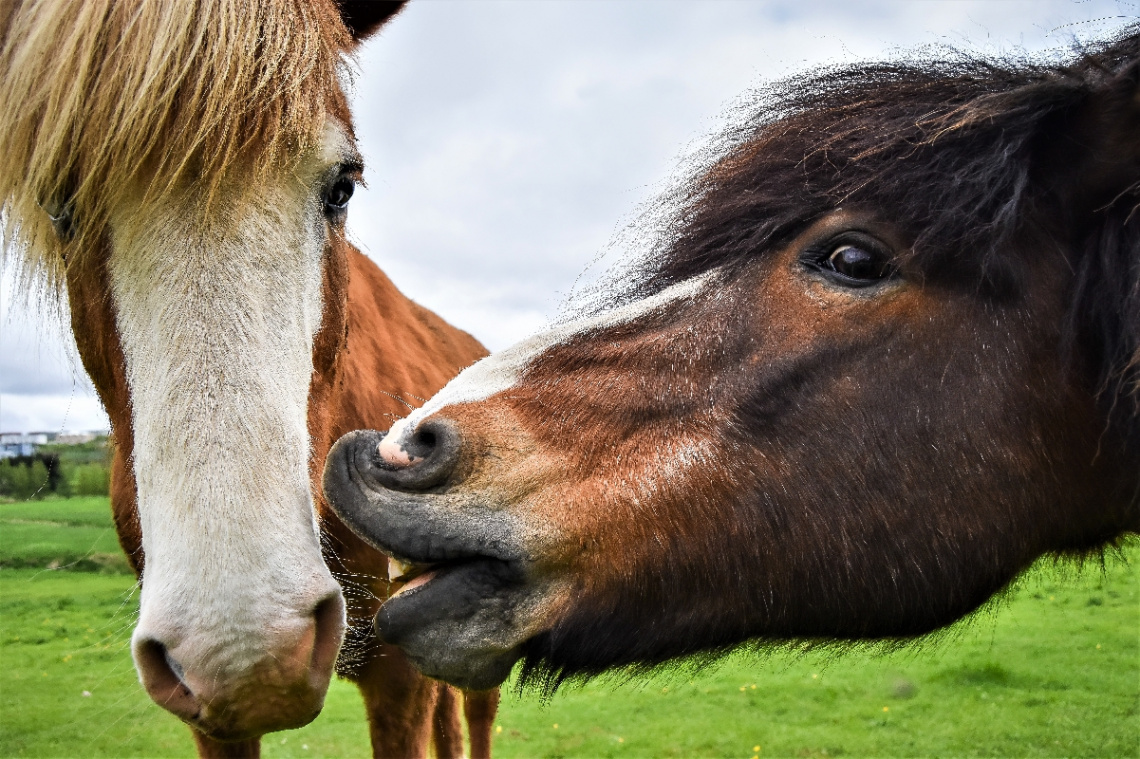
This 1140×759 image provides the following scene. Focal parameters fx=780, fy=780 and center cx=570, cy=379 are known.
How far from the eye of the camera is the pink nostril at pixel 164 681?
1642 millimetres

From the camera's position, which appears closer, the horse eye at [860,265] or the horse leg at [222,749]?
the horse eye at [860,265]

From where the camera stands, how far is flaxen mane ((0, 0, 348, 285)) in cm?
188

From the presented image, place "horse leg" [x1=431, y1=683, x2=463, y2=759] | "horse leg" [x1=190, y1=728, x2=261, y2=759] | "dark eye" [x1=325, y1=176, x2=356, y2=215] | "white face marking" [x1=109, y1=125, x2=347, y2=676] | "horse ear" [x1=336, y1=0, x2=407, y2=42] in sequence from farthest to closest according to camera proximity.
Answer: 1. "horse leg" [x1=431, y1=683, x2=463, y2=759]
2. "horse leg" [x1=190, y1=728, x2=261, y2=759]
3. "horse ear" [x1=336, y1=0, x2=407, y2=42]
4. "dark eye" [x1=325, y1=176, x2=356, y2=215]
5. "white face marking" [x1=109, y1=125, x2=347, y2=676]

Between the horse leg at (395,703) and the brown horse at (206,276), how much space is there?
5.02 ft

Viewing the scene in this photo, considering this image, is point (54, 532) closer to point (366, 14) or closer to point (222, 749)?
point (222, 749)

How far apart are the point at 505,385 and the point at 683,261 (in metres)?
0.68

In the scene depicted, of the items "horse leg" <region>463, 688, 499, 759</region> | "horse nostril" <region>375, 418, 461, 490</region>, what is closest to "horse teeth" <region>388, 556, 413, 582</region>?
"horse nostril" <region>375, 418, 461, 490</region>

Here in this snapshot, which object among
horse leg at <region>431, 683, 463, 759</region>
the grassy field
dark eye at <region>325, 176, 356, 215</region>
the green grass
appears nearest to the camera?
dark eye at <region>325, 176, 356, 215</region>

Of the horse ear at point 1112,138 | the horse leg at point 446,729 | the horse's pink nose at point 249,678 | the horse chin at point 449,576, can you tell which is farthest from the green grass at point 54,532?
the horse ear at point 1112,138

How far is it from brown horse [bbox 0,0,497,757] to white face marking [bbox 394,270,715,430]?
0.99ft

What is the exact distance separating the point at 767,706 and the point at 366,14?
24.7ft

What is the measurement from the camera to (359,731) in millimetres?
7863

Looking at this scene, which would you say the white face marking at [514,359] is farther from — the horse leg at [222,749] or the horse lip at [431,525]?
the horse leg at [222,749]

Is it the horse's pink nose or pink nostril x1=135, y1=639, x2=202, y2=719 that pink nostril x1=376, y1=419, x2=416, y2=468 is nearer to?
the horse's pink nose
